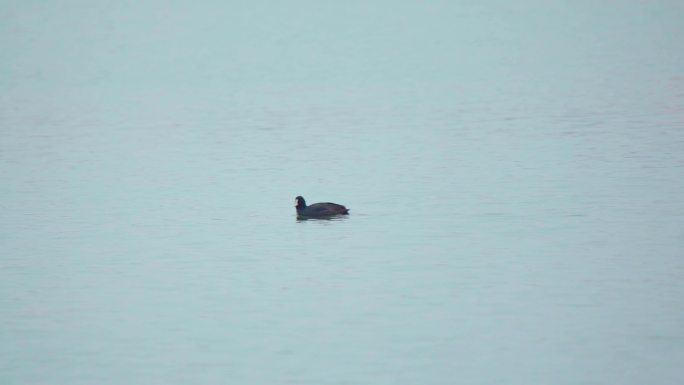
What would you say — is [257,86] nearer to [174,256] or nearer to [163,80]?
[163,80]

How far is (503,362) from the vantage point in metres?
11.6

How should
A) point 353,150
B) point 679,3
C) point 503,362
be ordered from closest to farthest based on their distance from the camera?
point 503,362 → point 353,150 → point 679,3

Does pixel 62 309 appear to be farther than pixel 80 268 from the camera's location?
No

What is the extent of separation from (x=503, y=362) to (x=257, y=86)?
42300 millimetres

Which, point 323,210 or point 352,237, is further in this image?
point 323,210

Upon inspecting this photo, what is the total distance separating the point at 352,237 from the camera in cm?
1717

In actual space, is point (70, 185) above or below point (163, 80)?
below

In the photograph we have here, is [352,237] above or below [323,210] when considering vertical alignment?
below

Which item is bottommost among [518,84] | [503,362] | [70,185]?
[503,362]

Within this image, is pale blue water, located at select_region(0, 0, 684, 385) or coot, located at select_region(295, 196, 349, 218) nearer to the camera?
pale blue water, located at select_region(0, 0, 684, 385)

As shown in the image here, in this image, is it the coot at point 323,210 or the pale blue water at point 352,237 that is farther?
the coot at point 323,210

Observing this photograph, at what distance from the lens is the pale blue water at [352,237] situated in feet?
39.4

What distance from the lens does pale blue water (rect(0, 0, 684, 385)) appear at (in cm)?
1202

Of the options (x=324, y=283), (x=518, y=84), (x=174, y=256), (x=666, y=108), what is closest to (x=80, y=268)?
(x=174, y=256)
